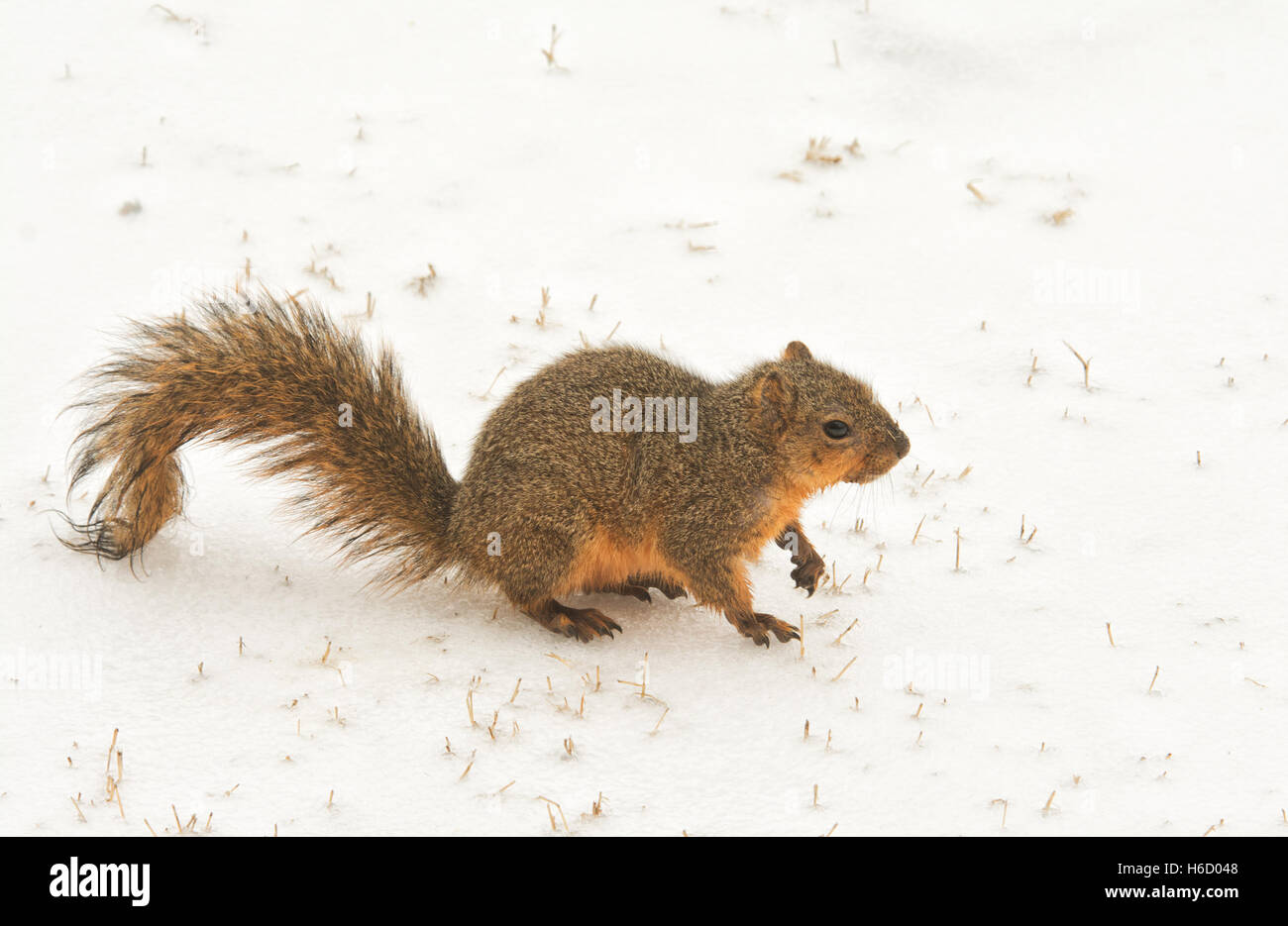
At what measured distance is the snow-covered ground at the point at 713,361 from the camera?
12.1ft

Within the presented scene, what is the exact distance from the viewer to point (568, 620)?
4348mm

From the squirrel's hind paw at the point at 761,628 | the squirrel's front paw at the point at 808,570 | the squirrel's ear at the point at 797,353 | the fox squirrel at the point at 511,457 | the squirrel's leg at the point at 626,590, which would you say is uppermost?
the squirrel's ear at the point at 797,353

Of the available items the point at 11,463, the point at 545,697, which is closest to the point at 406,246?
the point at 11,463

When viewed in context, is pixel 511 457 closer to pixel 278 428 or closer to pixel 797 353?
pixel 278 428

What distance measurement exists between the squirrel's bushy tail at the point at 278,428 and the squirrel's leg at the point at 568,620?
35cm

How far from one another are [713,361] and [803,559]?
1.60 metres

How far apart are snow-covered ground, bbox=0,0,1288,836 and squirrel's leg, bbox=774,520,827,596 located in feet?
0.52

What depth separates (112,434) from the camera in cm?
414

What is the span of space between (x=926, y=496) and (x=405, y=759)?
Answer: 7.56ft

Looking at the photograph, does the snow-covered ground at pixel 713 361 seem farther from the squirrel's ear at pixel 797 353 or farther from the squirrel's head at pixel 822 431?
the squirrel's ear at pixel 797 353

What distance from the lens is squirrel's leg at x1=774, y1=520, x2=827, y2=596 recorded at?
452 cm

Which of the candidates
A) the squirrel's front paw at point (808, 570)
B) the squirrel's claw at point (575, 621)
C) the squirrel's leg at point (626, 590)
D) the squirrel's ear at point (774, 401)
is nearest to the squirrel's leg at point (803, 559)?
the squirrel's front paw at point (808, 570)

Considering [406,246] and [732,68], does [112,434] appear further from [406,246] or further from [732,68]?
[732,68]

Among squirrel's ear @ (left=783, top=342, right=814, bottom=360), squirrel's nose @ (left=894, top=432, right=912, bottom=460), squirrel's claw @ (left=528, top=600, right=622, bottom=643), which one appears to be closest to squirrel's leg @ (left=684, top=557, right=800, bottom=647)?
squirrel's claw @ (left=528, top=600, right=622, bottom=643)
